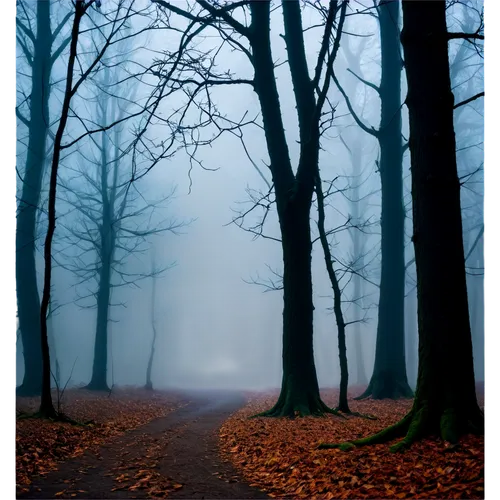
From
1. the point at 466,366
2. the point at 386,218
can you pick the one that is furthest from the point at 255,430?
the point at 386,218


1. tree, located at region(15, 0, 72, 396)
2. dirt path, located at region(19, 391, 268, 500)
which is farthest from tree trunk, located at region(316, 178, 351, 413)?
tree, located at region(15, 0, 72, 396)

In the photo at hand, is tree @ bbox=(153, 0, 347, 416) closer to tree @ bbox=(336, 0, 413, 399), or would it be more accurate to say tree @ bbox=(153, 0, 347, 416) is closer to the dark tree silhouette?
the dark tree silhouette

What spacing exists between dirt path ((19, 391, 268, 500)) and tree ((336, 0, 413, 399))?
19.9ft

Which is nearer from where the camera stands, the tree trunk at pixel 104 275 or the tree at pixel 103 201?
the tree trunk at pixel 104 275

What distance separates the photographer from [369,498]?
3.47m

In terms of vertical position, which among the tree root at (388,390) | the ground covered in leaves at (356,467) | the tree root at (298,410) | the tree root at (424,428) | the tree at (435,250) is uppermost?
the tree at (435,250)

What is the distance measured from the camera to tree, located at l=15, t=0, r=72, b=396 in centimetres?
1063

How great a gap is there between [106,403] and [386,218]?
8267 mm

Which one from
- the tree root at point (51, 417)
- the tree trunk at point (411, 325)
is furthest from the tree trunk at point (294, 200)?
the tree trunk at point (411, 325)

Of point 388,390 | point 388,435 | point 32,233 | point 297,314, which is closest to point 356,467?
point 388,435

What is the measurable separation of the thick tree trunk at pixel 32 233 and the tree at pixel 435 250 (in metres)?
8.02

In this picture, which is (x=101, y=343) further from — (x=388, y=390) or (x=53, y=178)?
(x=53, y=178)

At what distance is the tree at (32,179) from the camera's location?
10633mm

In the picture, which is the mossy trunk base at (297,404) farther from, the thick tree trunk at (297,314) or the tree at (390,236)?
the tree at (390,236)
